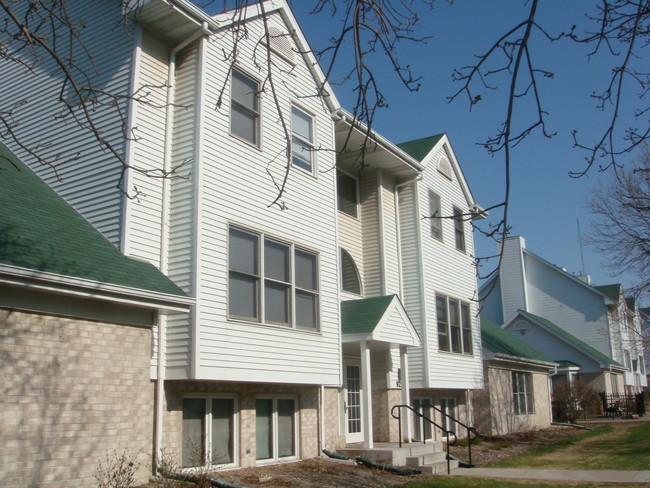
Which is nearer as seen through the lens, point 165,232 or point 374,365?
point 165,232

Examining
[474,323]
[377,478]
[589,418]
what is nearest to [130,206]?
[377,478]

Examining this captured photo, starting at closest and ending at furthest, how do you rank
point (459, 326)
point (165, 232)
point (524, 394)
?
point (165, 232) < point (459, 326) < point (524, 394)

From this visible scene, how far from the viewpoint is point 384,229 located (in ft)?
64.7

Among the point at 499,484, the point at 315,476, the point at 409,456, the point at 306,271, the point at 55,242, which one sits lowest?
the point at 499,484

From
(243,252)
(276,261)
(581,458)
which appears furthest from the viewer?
(581,458)

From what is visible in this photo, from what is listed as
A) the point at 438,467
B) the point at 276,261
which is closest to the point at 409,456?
the point at 438,467

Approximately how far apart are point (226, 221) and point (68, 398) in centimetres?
429

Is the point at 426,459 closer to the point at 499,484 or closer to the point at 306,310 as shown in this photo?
the point at 499,484

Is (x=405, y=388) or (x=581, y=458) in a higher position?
(x=405, y=388)

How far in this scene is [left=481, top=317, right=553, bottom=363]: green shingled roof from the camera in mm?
25391

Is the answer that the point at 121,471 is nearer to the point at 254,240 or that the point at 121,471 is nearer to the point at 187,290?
the point at 187,290

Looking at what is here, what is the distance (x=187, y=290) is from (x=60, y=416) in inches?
121

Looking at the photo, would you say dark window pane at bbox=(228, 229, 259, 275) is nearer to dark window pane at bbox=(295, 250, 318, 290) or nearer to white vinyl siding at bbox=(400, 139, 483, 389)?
dark window pane at bbox=(295, 250, 318, 290)

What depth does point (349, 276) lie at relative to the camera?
19.4 m
